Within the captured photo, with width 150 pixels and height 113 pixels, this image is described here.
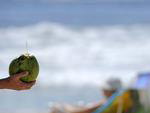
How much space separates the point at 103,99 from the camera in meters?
8.37

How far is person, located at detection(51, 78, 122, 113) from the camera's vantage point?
8203mm

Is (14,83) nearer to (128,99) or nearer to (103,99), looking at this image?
(128,99)

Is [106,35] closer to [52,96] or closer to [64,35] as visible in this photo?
[64,35]

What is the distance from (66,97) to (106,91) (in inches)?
463

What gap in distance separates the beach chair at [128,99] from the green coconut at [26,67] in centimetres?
467

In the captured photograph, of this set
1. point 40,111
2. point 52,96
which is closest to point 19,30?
point 52,96

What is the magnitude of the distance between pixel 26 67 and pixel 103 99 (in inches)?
214

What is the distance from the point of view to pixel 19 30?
2500 centimetres

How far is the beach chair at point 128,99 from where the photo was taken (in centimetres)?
768

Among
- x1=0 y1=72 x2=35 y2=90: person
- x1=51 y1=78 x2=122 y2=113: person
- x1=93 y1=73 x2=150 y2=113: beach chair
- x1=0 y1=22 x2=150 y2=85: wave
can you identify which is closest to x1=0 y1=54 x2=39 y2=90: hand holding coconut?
x1=0 y1=72 x2=35 y2=90: person

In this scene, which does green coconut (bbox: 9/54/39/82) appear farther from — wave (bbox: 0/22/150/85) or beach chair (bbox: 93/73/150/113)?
wave (bbox: 0/22/150/85)

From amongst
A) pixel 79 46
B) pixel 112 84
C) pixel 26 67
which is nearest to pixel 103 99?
pixel 112 84

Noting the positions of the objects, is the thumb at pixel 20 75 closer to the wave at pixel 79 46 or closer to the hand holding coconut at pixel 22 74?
the hand holding coconut at pixel 22 74

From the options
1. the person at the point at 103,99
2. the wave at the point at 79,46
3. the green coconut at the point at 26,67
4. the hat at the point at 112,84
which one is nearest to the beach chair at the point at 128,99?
the person at the point at 103,99
